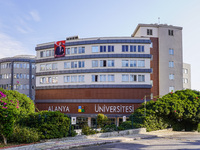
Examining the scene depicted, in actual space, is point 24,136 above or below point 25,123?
below

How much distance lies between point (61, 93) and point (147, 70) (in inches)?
843

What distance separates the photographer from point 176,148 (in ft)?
56.0

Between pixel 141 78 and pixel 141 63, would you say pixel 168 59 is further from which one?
pixel 141 78

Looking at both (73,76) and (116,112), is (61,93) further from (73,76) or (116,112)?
(116,112)

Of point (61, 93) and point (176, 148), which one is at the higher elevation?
point (61, 93)

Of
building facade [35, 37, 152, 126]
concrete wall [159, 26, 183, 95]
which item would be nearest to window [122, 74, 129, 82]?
building facade [35, 37, 152, 126]

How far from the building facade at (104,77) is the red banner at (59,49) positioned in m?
1.24

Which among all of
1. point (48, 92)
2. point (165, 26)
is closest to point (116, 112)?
point (48, 92)

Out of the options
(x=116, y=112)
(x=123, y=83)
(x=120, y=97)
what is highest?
(x=123, y=83)

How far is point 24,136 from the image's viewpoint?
18.8 meters

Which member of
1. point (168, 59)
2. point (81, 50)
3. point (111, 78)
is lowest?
point (111, 78)

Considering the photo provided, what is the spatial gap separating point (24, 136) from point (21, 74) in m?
56.8

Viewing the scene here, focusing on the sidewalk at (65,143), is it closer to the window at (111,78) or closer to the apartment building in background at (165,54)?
the window at (111,78)

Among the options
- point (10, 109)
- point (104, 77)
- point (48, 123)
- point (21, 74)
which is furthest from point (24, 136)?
point (21, 74)
